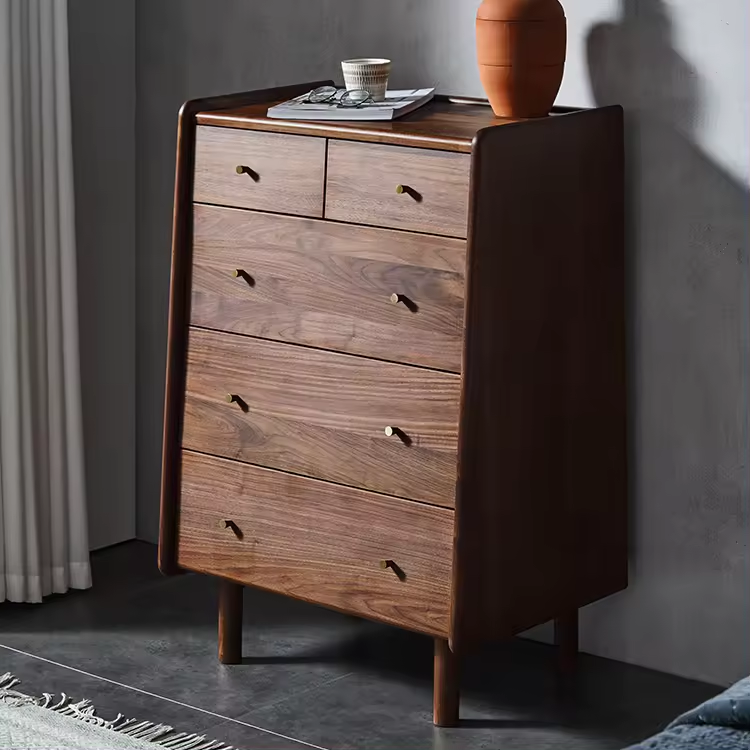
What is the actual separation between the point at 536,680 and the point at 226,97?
1.29 metres

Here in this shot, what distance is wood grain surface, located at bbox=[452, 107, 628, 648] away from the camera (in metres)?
Result: 2.42

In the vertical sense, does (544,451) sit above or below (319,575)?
above

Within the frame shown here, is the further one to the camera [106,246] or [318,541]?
[106,246]

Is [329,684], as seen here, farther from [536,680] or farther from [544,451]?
[544,451]

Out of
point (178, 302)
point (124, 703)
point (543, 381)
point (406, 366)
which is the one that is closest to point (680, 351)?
point (543, 381)

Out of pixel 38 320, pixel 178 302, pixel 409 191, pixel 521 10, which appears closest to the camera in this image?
pixel 409 191

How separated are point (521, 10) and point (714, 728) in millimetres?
1500

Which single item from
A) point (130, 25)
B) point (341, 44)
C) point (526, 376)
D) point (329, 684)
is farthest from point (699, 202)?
point (130, 25)

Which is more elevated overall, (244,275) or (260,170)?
(260,170)

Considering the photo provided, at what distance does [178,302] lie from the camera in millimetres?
2762

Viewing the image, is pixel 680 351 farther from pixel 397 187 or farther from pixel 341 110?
pixel 341 110

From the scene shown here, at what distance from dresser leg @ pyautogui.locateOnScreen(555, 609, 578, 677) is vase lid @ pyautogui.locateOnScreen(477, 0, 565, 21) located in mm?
1152

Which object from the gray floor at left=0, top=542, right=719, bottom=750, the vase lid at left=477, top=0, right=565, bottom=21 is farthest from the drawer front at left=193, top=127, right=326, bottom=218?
the gray floor at left=0, top=542, right=719, bottom=750

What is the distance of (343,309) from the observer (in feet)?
8.38
